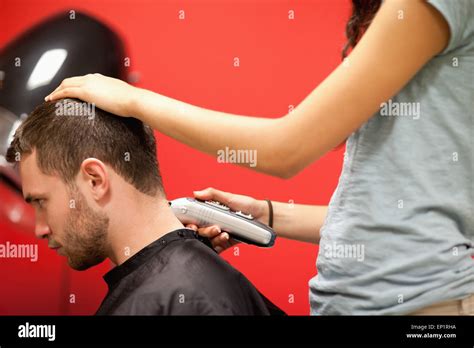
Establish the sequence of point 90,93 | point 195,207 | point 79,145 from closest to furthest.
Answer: point 90,93, point 79,145, point 195,207

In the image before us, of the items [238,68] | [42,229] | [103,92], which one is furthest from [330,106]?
[238,68]

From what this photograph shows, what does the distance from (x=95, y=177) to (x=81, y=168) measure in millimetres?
43

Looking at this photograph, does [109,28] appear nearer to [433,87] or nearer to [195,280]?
[195,280]

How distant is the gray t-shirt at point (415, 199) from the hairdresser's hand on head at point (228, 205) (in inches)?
21.0

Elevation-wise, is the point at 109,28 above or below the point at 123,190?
above

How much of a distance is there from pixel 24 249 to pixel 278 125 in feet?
5.53

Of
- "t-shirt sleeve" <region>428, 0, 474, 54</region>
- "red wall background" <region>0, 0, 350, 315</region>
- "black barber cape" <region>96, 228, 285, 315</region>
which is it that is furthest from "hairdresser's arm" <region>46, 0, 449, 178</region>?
"red wall background" <region>0, 0, 350, 315</region>

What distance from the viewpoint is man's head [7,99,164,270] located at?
1495 mm

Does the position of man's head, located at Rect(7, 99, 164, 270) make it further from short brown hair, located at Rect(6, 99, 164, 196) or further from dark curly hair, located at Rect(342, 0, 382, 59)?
dark curly hair, located at Rect(342, 0, 382, 59)

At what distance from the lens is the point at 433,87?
1.12 m

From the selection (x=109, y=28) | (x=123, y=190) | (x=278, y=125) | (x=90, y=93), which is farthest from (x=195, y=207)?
(x=109, y=28)

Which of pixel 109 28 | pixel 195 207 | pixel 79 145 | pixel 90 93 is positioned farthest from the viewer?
pixel 109 28

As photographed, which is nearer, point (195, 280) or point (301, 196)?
point (195, 280)

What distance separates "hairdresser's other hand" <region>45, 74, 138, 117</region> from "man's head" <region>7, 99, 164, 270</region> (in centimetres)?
5
